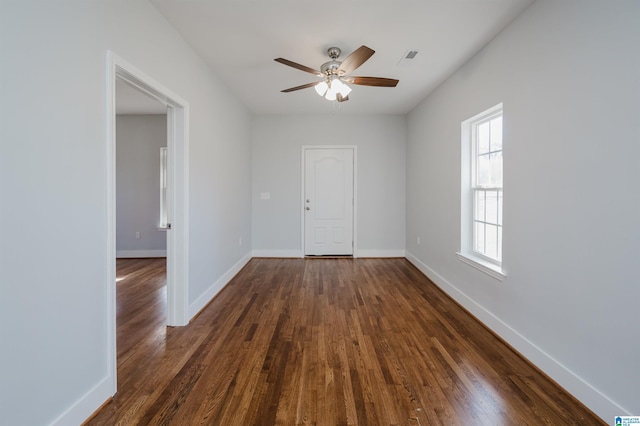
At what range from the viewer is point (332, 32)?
8.43ft

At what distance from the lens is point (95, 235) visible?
166 cm

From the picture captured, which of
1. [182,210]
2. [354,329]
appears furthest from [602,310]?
[182,210]

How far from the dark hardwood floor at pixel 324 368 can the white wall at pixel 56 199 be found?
0.41 meters

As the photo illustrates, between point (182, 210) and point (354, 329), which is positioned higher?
point (182, 210)

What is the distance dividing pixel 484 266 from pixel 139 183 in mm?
5718

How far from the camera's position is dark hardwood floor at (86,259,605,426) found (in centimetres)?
162

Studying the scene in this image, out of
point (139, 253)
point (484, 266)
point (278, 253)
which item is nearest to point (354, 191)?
point (278, 253)

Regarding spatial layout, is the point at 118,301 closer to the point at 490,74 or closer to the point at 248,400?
the point at 248,400

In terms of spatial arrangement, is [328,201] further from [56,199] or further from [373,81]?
[56,199]

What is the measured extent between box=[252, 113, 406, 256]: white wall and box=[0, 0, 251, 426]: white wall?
3371 millimetres

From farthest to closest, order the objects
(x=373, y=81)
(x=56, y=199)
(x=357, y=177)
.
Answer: (x=357, y=177) < (x=373, y=81) < (x=56, y=199)

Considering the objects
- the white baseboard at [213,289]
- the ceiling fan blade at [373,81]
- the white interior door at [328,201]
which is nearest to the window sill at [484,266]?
the ceiling fan blade at [373,81]

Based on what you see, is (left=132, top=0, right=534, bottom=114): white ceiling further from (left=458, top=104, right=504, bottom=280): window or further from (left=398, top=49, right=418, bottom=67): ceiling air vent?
(left=458, top=104, right=504, bottom=280): window

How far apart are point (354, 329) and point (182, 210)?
6.07ft
